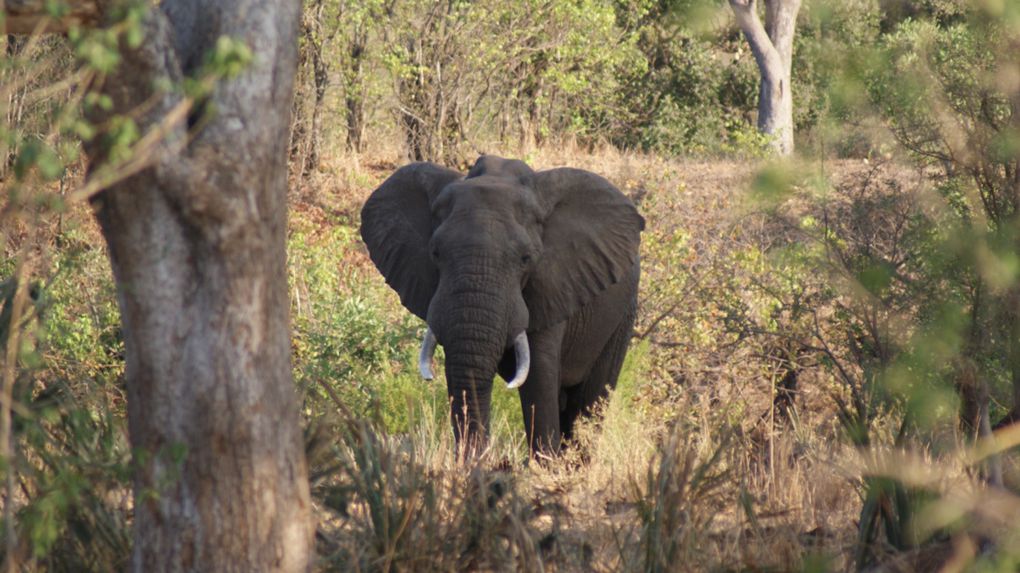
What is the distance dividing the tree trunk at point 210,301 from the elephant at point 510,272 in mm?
3530

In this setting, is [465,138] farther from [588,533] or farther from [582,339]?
[588,533]

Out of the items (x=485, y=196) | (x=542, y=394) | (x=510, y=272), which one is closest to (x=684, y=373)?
(x=542, y=394)

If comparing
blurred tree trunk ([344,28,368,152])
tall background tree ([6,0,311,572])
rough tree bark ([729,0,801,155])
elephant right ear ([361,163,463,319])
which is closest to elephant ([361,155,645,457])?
elephant right ear ([361,163,463,319])

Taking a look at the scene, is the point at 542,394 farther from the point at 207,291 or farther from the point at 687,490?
the point at 207,291

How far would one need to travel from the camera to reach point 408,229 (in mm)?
8891

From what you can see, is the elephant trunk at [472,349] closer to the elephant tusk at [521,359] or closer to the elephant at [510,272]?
the elephant at [510,272]

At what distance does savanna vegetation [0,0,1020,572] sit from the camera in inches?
139

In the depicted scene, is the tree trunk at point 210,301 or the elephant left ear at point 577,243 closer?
the tree trunk at point 210,301

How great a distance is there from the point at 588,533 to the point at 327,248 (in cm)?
1244

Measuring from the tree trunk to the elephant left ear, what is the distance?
16.0 feet

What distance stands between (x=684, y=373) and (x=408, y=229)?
463cm

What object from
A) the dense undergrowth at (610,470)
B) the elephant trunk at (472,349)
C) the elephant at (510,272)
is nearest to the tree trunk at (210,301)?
the dense undergrowth at (610,470)

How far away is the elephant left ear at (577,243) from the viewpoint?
28.4 ft

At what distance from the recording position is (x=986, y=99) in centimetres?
559
